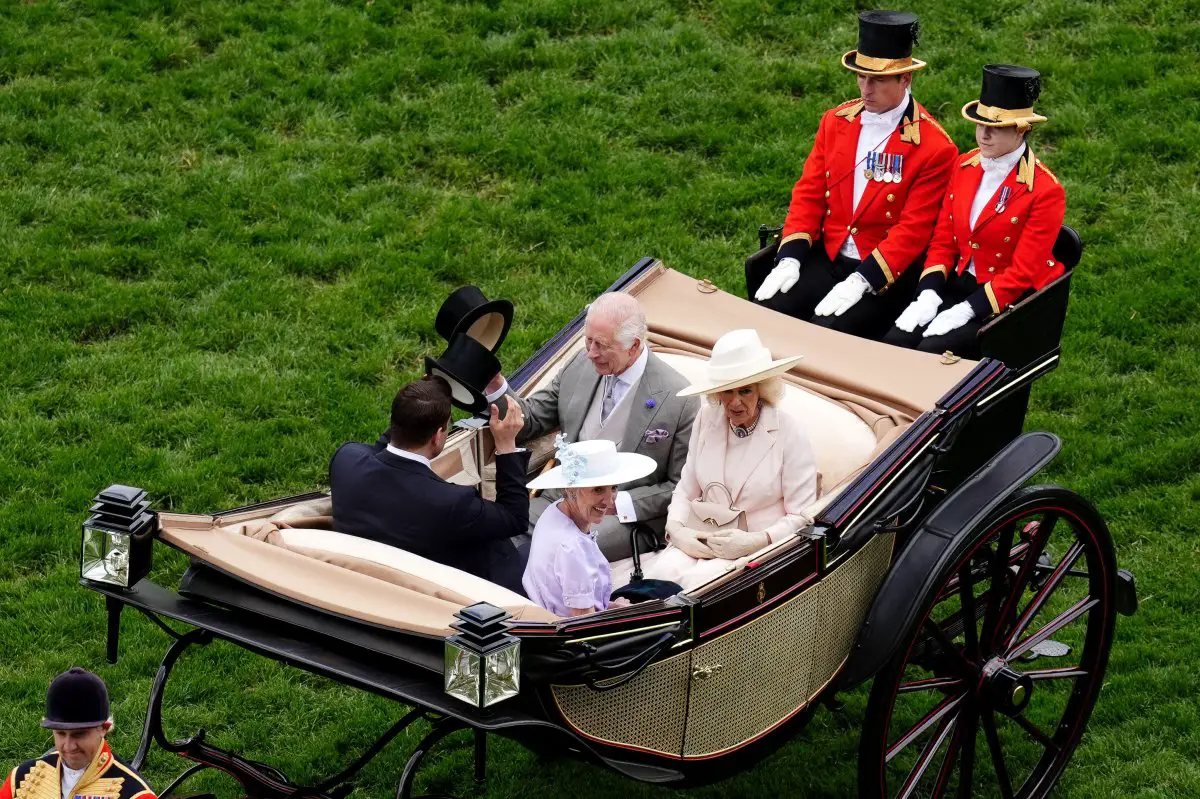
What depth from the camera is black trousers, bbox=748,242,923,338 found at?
6574 millimetres

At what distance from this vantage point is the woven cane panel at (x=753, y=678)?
15.4ft

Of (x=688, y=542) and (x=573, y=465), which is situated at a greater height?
(x=573, y=465)

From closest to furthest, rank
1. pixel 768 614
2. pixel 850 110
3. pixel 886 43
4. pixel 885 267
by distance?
pixel 768 614, pixel 886 43, pixel 885 267, pixel 850 110

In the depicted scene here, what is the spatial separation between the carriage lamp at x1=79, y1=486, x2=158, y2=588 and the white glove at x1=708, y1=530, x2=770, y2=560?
5.58 ft

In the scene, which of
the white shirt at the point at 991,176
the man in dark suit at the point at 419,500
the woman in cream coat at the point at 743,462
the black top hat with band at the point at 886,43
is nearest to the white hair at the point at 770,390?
the woman in cream coat at the point at 743,462

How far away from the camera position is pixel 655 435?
5.84m

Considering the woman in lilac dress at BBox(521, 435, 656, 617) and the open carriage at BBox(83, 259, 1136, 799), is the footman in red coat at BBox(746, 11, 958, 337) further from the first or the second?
the woman in lilac dress at BBox(521, 435, 656, 617)

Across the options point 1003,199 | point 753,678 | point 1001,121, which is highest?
point 1001,121

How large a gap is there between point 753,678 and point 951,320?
2.00 meters

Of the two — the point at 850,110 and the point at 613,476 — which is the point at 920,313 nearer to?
the point at 850,110

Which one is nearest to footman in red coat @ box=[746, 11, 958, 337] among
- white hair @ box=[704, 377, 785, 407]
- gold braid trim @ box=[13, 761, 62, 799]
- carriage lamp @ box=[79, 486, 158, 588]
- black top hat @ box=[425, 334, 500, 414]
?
white hair @ box=[704, 377, 785, 407]

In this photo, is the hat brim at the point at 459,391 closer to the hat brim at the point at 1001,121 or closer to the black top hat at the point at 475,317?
the black top hat at the point at 475,317

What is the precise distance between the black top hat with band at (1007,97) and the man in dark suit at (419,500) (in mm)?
2349

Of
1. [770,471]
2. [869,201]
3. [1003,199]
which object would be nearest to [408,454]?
[770,471]
